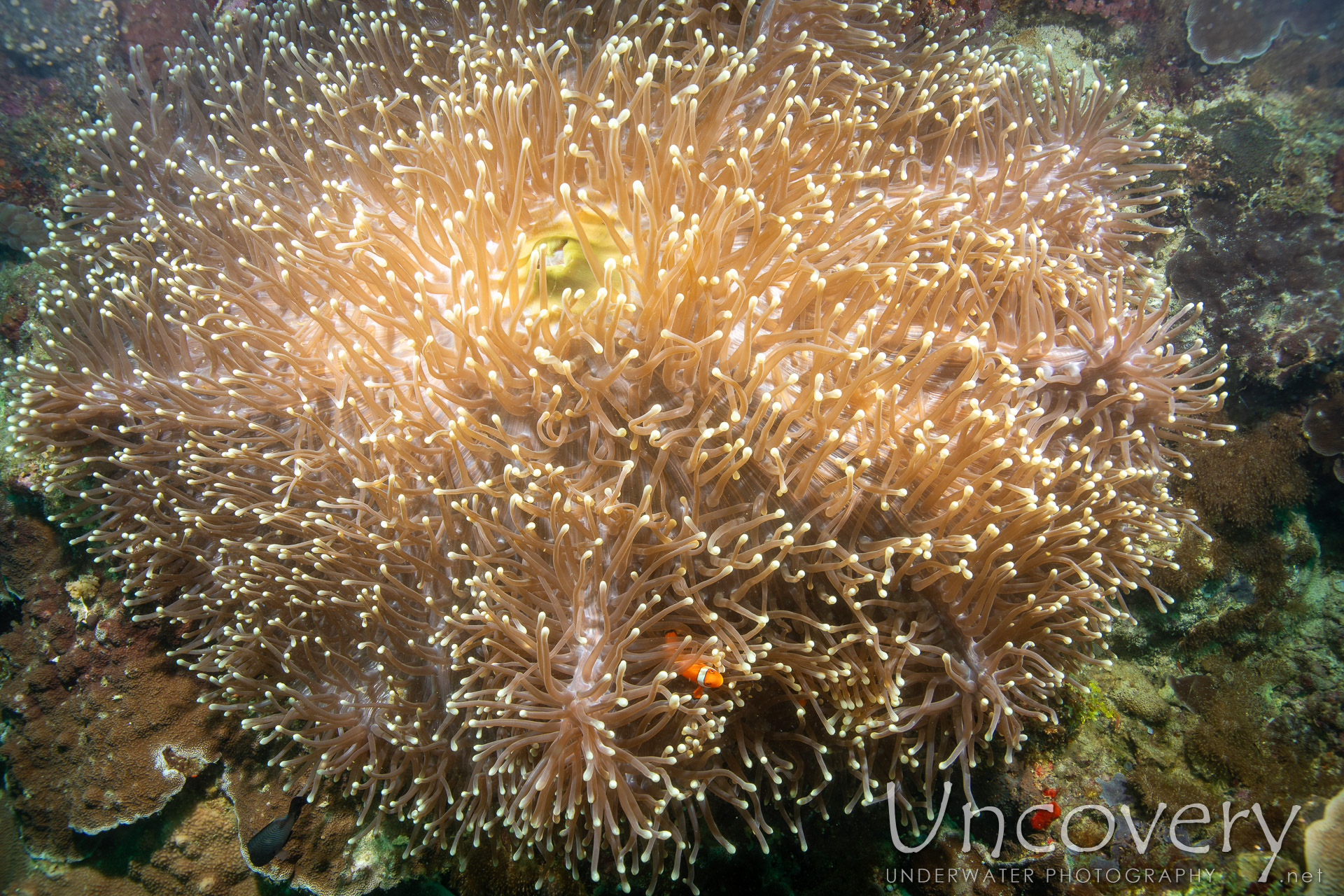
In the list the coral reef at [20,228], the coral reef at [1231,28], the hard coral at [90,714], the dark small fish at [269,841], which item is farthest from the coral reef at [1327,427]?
the coral reef at [20,228]

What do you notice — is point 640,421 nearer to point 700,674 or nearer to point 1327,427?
point 700,674

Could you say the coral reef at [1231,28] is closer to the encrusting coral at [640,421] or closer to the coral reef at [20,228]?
the encrusting coral at [640,421]

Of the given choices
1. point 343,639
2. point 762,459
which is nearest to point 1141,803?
point 762,459

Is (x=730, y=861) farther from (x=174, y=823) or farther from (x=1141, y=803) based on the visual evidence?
(x=174, y=823)

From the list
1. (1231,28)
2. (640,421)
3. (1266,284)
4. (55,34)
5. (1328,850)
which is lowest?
(1328,850)

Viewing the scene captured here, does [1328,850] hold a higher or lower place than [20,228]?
lower

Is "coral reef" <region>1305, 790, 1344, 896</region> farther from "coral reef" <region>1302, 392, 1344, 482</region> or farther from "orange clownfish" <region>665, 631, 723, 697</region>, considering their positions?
"orange clownfish" <region>665, 631, 723, 697</region>

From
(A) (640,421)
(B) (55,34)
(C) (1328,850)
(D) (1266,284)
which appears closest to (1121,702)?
(C) (1328,850)
